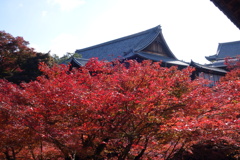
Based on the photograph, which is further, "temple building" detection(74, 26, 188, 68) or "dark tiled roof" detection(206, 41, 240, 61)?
"dark tiled roof" detection(206, 41, 240, 61)

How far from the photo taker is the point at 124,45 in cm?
2402

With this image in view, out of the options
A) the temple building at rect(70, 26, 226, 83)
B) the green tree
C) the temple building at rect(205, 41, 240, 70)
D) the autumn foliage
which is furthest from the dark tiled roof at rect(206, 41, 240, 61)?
the autumn foliage

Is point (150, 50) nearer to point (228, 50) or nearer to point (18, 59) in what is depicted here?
point (18, 59)

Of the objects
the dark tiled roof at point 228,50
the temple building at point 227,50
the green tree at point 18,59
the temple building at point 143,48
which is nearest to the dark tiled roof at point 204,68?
the temple building at point 143,48

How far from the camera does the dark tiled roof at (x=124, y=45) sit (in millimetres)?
21394

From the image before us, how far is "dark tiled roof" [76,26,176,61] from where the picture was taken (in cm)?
2139

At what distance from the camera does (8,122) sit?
5547 mm

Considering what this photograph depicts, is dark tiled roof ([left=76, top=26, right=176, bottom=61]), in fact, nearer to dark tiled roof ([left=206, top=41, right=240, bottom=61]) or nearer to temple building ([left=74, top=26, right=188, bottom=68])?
temple building ([left=74, top=26, right=188, bottom=68])

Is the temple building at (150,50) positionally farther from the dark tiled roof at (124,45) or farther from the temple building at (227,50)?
the temple building at (227,50)

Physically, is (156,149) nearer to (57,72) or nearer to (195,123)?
(195,123)

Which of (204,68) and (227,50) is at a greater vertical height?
(227,50)

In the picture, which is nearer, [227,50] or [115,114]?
[115,114]

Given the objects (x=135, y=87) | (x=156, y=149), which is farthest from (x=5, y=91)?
(x=156, y=149)

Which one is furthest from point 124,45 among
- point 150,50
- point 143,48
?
point 143,48
